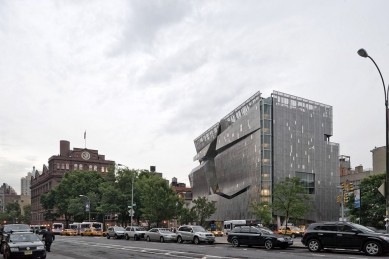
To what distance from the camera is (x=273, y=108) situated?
90188 millimetres

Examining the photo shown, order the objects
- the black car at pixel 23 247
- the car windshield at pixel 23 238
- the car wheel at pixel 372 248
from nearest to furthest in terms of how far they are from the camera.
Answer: the black car at pixel 23 247, the car windshield at pixel 23 238, the car wheel at pixel 372 248

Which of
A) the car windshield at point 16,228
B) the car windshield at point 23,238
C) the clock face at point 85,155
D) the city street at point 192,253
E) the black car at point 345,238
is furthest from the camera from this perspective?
the clock face at point 85,155

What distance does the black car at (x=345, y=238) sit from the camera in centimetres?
2162

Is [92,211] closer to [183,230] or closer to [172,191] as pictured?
[172,191]

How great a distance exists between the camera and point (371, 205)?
64.5m

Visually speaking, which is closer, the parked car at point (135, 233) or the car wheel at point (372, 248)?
the car wheel at point (372, 248)

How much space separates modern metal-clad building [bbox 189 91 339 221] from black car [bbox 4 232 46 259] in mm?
70181

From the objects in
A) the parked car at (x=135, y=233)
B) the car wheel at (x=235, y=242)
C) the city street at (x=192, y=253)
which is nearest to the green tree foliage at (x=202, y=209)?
the parked car at (x=135, y=233)

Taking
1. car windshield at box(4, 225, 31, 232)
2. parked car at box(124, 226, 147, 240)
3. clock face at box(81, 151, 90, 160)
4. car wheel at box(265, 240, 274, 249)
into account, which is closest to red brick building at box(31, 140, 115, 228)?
clock face at box(81, 151, 90, 160)

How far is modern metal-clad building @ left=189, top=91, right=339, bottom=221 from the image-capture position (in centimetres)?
8962

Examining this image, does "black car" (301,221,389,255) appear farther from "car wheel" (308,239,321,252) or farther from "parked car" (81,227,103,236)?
"parked car" (81,227,103,236)

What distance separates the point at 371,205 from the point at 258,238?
4204 centimetres

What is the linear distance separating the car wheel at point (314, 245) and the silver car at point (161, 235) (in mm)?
17774

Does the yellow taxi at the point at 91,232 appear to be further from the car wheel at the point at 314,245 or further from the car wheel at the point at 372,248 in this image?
the car wheel at the point at 372,248
